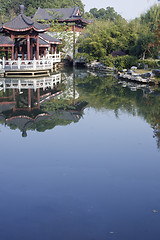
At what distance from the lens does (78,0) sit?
6431cm

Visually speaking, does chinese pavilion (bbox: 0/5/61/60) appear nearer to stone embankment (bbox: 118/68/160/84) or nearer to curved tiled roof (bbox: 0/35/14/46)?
curved tiled roof (bbox: 0/35/14/46)

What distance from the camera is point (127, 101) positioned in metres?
10.6

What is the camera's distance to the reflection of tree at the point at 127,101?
8375 mm

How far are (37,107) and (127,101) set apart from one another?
10.6 ft

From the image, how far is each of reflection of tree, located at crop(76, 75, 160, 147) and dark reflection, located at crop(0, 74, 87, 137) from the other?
62cm

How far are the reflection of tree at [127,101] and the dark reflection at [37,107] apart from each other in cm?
62

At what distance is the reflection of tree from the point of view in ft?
27.5

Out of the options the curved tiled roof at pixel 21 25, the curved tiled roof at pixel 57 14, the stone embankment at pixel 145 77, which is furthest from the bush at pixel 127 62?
the curved tiled roof at pixel 57 14

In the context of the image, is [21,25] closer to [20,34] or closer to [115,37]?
[20,34]

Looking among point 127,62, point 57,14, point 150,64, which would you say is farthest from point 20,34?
point 57,14

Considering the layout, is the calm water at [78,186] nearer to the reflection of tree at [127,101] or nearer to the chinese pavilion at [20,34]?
the reflection of tree at [127,101]

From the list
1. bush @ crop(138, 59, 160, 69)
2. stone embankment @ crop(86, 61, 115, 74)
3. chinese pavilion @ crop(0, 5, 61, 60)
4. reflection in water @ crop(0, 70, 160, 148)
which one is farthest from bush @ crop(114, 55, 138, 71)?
reflection in water @ crop(0, 70, 160, 148)

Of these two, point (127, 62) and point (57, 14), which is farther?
point (57, 14)

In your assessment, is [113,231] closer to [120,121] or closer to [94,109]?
[120,121]
